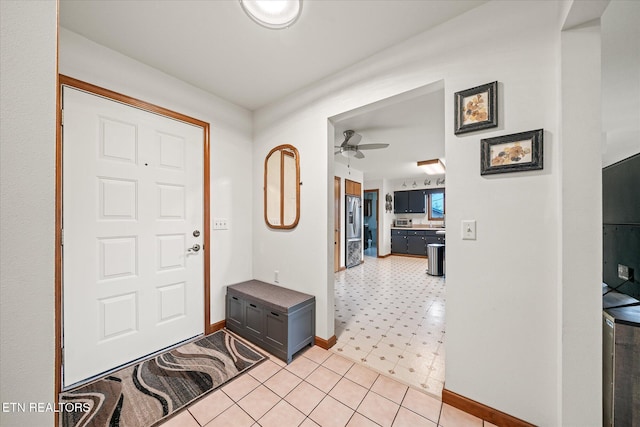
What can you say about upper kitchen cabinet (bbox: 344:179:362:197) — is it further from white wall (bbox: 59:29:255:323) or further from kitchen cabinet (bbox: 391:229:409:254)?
white wall (bbox: 59:29:255:323)

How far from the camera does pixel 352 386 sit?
168 cm

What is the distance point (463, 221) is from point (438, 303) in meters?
2.32

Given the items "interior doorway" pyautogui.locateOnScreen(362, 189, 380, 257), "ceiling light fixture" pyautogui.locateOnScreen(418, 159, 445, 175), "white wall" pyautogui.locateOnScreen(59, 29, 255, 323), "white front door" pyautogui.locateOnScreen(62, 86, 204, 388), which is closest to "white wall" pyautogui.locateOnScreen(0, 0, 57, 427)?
"white front door" pyautogui.locateOnScreen(62, 86, 204, 388)

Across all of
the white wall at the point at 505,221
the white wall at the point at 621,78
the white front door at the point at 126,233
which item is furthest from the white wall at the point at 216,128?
the white wall at the point at 621,78

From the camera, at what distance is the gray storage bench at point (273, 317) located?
6.44 ft

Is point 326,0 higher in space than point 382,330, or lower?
higher

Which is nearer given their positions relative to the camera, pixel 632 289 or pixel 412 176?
pixel 632 289

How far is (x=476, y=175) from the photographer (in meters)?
1.44

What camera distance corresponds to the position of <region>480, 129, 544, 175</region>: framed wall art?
1260 mm

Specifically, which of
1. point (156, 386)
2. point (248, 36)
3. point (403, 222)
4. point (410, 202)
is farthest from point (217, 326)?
point (403, 222)

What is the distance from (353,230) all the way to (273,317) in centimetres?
384

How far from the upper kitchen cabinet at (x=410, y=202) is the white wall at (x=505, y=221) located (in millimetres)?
5918

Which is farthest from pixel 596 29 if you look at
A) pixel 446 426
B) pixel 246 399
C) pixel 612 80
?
pixel 246 399

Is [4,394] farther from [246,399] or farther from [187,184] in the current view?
[187,184]
